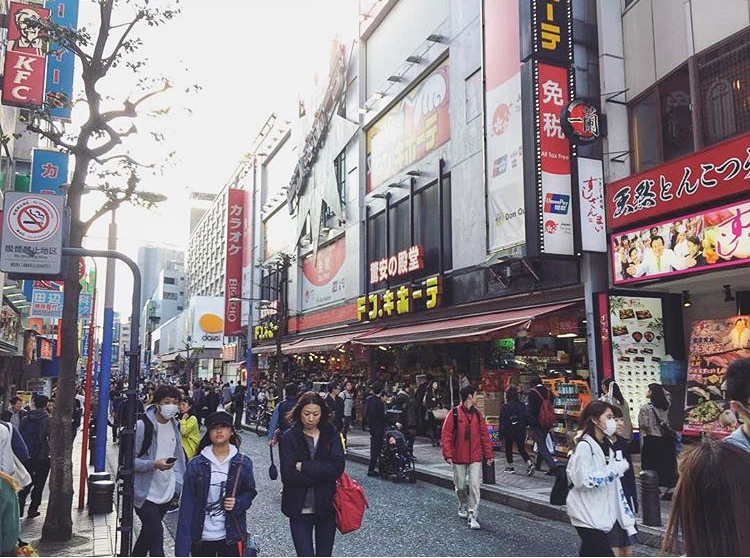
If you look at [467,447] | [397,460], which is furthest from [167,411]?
[397,460]

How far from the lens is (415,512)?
935 centimetres

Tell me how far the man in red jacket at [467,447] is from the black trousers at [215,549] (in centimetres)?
446

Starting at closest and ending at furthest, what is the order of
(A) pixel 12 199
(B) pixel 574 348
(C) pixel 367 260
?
1. (A) pixel 12 199
2. (B) pixel 574 348
3. (C) pixel 367 260

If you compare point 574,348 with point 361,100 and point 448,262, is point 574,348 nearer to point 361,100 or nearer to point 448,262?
point 448,262

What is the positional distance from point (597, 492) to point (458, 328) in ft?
33.9

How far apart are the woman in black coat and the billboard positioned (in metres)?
15.5

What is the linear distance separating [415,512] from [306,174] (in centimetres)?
2446

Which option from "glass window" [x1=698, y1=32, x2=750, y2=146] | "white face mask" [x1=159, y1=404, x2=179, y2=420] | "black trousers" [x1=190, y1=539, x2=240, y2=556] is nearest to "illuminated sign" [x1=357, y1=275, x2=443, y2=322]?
"glass window" [x1=698, y1=32, x2=750, y2=146]

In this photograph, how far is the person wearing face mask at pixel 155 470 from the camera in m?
5.79

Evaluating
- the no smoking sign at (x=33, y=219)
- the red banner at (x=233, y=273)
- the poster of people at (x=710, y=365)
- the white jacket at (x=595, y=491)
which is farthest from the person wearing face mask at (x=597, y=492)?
the red banner at (x=233, y=273)

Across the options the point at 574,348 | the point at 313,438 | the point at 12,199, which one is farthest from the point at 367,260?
the point at 313,438

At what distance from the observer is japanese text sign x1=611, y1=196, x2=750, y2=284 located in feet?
32.1

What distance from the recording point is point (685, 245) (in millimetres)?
10719

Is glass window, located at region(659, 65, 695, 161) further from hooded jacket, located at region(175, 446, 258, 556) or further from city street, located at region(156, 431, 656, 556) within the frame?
hooded jacket, located at region(175, 446, 258, 556)
